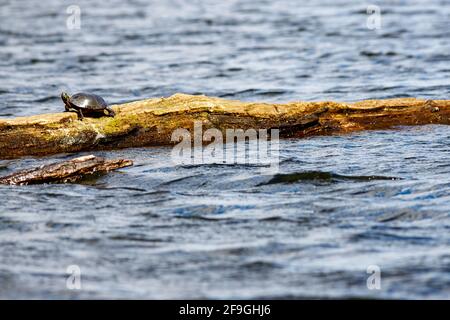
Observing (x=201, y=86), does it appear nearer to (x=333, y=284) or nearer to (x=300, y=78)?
(x=300, y=78)

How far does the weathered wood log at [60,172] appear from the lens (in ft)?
30.0

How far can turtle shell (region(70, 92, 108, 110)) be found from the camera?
1019 centimetres

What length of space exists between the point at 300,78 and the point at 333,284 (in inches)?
420

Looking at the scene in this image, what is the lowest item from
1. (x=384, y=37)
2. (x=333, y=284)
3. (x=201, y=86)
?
(x=333, y=284)

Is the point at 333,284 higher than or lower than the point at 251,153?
lower

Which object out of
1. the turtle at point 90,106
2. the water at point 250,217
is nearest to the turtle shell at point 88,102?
the turtle at point 90,106

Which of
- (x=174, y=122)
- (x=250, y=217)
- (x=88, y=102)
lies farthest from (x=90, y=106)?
(x=250, y=217)

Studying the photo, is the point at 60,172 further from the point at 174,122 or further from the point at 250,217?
the point at 250,217

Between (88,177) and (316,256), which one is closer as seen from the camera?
(316,256)

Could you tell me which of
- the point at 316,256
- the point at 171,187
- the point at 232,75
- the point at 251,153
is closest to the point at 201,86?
the point at 232,75

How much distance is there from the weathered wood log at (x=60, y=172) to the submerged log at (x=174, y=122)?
0.88 m

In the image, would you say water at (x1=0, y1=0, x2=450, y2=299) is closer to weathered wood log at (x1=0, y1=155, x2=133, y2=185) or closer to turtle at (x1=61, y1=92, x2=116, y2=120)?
weathered wood log at (x1=0, y1=155, x2=133, y2=185)

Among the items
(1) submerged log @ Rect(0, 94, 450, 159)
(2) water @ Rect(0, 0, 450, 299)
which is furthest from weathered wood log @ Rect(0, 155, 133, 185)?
(1) submerged log @ Rect(0, 94, 450, 159)

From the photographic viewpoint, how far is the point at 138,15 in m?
27.2
